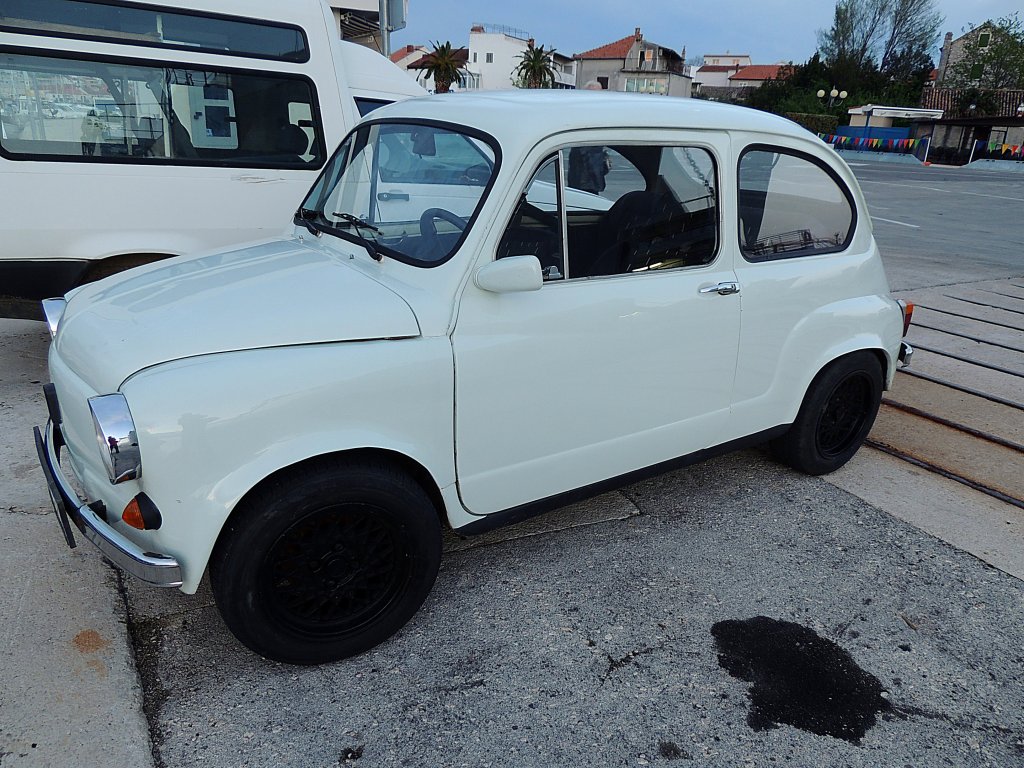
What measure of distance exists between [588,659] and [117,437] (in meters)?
1.72

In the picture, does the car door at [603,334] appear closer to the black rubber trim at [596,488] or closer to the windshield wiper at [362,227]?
the black rubber trim at [596,488]

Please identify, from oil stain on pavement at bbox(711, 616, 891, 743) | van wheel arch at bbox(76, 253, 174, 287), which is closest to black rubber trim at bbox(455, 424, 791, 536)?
oil stain on pavement at bbox(711, 616, 891, 743)

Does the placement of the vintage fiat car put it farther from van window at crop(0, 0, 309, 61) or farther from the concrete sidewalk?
van window at crop(0, 0, 309, 61)

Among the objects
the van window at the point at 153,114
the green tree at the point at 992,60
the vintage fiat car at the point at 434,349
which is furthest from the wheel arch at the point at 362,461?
the green tree at the point at 992,60

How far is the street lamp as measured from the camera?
63750mm

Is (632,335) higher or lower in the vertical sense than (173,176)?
lower

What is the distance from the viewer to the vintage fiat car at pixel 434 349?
2.22m

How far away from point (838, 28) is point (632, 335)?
9393cm

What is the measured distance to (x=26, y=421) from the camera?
14.0ft

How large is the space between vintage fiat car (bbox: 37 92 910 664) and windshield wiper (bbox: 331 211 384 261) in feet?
0.06

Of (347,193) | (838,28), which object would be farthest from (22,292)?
(838,28)

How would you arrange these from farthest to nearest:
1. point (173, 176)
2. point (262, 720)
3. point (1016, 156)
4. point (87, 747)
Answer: point (1016, 156), point (173, 176), point (262, 720), point (87, 747)

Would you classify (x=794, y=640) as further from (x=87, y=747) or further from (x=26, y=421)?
(x=26, y=421)

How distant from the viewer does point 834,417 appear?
3.99m
